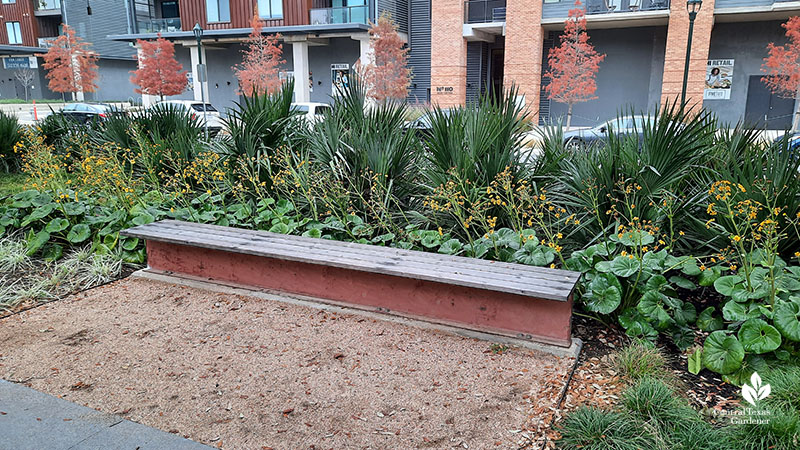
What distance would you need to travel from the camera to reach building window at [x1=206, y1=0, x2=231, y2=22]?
1259 inches

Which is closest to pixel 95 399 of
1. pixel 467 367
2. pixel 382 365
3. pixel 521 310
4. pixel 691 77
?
pixel 382 365

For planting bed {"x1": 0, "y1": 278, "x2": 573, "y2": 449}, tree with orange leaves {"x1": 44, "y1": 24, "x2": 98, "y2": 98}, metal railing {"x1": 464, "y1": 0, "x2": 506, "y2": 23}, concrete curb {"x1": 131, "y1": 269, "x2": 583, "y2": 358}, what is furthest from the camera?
tree with orange leaves {"x1": 44, "y1": 24, "x2": 98, "y2": 98}

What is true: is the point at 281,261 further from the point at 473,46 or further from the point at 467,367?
the point at 473,46

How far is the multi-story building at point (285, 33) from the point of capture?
29.8m

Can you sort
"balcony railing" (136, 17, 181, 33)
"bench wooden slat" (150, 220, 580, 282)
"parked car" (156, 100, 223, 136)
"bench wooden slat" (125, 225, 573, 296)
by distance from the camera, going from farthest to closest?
1. "balcony railing" (136, 17, 181, 33)
2. "parked car" (156, 100, 223, 136)
3. "bench wooden slat" (150, 220, 580, 282)
4. "bench wooden slat" (125, 225, 573, 296)

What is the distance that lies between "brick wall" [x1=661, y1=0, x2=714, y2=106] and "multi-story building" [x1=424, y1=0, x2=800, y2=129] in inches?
1.4

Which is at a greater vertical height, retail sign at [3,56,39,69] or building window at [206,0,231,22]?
building window at [206,0,231,22]

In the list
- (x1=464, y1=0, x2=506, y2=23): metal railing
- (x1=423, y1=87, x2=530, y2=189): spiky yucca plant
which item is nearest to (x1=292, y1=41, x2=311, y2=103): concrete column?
(x1=464, y1=0, x2=506, y2=23): metal railing

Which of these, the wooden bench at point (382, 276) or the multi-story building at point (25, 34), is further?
the multi-story building at point (25, 34)

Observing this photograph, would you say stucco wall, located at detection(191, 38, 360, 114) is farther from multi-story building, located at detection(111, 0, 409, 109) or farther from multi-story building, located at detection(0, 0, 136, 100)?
multi-story building, located at detection(0, 0, 136, 100)

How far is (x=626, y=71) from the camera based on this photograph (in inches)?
1044

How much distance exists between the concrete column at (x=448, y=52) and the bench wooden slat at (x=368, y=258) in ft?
74.2

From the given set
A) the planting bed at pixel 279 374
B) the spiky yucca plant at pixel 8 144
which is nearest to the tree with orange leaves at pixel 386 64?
the spiky yucca plant at pixel 8 144

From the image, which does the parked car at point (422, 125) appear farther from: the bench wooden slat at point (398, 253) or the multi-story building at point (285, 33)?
the multi-story building at point (285, 33)
